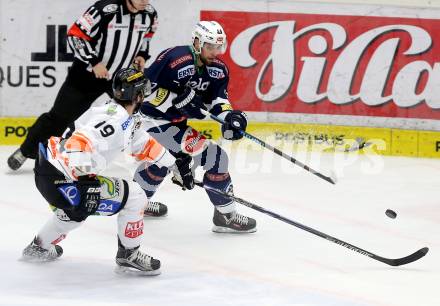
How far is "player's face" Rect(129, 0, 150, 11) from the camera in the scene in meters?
7.00

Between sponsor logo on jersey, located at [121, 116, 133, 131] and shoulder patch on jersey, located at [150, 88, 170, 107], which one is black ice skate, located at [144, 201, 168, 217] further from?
sponsor logo on jersey, located at [121, 116, 133, 131]

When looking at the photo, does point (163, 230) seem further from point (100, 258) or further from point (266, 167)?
point (266, 167)

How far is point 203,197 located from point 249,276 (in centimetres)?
181

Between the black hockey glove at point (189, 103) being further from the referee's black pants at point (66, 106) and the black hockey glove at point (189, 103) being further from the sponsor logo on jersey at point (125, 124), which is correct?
the referee's black pants at point (66, 106)

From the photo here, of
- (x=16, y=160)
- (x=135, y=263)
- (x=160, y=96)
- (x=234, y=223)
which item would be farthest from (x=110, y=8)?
(x=135, y=263)

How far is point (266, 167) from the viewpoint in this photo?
7801 millimetres

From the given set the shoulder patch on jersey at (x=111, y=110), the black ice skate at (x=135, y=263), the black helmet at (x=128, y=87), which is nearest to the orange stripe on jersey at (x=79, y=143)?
the shoulder patch on jersey at (x=111, y=110)

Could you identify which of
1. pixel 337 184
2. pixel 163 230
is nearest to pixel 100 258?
pixel 163 230

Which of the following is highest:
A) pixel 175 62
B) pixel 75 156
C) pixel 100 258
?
pixel 175 62

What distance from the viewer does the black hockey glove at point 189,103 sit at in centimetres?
584

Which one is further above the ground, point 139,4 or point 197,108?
point 139,4

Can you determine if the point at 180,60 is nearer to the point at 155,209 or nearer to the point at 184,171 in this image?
the point at 184,171

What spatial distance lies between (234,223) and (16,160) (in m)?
2.01

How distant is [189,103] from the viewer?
5.86m
